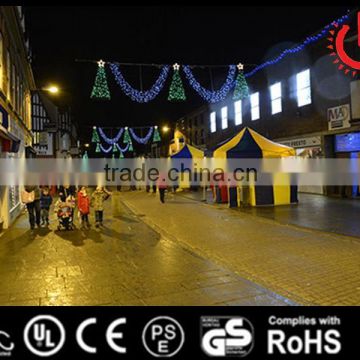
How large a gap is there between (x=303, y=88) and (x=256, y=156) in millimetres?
7583

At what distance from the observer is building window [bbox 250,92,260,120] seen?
79.8 ft

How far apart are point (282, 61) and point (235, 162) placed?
395 inches

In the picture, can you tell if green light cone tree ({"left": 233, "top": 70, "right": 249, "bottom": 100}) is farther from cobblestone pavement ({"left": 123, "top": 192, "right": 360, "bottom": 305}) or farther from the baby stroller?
the baby stroller

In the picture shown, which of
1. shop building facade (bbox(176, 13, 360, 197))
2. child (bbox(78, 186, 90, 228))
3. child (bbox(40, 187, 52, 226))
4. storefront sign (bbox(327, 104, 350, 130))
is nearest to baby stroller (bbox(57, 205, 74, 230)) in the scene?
child (bbox(78, 186, 90, 228))

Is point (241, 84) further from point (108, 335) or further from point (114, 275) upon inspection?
point (108, 335)

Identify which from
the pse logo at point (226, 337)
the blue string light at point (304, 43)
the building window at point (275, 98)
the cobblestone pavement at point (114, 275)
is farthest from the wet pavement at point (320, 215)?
the building window at point (275, 98)

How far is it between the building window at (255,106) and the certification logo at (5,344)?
74.0 feet

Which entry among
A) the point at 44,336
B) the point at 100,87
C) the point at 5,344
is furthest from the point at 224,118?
the point at 5,344

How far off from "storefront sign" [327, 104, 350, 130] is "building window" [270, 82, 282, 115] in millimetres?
4533

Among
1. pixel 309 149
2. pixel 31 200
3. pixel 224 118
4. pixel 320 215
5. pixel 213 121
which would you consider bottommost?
pixel 320 215

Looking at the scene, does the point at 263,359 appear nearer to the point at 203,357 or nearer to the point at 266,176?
the point at 203,357

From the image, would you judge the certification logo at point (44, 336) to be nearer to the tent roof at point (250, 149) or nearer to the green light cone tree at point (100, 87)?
the green light cone tree at point (100, 87)

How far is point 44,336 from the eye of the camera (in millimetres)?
3762

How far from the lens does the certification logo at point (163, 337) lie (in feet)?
11.7
